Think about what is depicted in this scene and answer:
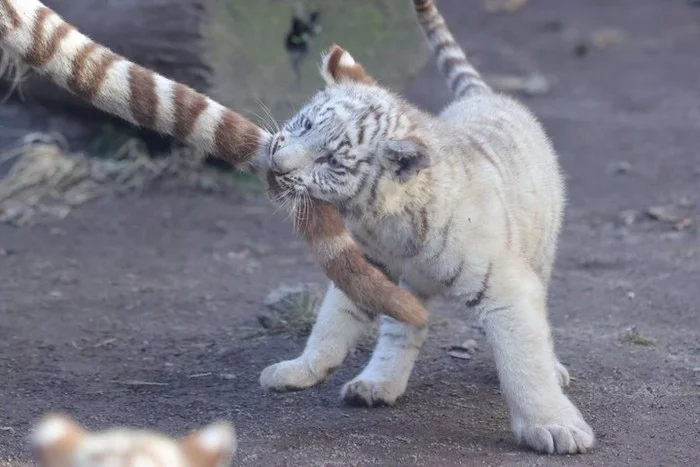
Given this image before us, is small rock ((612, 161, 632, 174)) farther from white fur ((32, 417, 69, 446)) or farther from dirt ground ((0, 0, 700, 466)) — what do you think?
white fur ((32, 417, 69, 446))

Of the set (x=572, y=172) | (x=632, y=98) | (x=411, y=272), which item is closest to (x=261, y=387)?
(x=411, y=272)

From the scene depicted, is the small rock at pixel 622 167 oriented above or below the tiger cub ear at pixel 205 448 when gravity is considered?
above

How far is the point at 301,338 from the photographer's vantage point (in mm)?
5203

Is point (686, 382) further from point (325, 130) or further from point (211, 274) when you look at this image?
point (211, 274)

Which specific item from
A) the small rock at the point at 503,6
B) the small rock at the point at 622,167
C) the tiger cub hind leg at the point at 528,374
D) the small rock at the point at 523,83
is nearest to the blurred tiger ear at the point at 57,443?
the tiger cub hind leg at the point at 528,374

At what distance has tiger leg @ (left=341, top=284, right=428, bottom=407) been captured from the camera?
4422 mm

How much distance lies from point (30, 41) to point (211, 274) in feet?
8.10

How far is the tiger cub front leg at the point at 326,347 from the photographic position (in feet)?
14.7

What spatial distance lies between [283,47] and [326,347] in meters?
3.30

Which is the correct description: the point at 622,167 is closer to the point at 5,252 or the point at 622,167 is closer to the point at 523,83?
the point at 523,83

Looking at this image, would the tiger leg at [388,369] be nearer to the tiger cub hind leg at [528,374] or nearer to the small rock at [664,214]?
the tiger cub hind leg at [528,374]

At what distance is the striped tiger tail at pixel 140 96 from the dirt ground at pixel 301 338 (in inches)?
29.0

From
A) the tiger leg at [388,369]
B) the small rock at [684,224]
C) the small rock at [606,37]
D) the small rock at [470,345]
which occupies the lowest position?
the tiger leg at [388,369]

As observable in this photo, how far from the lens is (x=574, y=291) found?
608 cm
